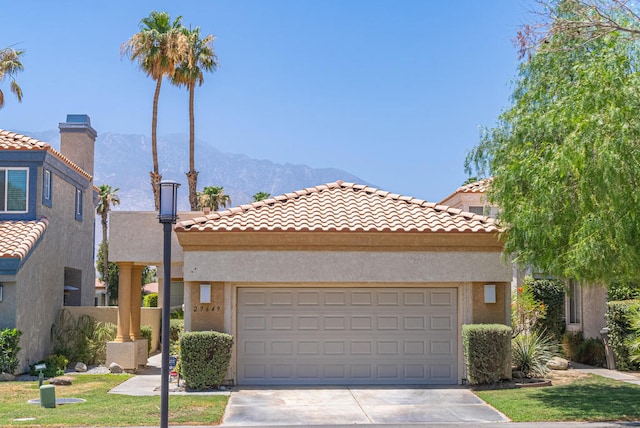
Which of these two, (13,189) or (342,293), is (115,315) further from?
(342,293)

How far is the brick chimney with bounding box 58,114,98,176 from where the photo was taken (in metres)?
29.8

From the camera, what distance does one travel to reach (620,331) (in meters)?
20.5

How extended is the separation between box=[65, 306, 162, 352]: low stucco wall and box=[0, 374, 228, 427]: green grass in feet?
20.5

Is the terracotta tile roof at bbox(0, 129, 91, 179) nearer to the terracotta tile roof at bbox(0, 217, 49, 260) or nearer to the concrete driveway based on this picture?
the terracotta tile roof at bbox(0, 217, 49, 260)

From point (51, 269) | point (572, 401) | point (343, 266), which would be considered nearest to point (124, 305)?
point (51, 269)

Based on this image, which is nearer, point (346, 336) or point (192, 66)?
point (346, 336)

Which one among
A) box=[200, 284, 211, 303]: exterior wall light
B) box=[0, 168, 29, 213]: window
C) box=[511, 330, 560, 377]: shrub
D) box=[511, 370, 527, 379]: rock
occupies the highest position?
box=[0, 168, 29, 213]: window

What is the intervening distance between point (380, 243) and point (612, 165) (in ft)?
22.4

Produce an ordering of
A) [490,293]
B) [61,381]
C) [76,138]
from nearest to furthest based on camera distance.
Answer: [490,293] → [61,381] → [76,138]

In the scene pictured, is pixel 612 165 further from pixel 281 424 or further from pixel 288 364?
pixel 288 364

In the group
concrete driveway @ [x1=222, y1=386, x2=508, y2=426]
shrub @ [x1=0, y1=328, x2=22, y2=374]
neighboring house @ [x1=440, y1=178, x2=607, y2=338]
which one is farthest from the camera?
neighboring house @ [x1=440, y1=178, x2=607, y2=338]

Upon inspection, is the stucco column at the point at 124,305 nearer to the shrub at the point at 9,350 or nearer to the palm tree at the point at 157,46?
the shrub at the point at 9,350

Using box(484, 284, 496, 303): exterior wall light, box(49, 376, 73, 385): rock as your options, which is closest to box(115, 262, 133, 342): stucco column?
box(49, 376, 73, 385): rock

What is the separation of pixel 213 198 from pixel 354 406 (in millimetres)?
41947
